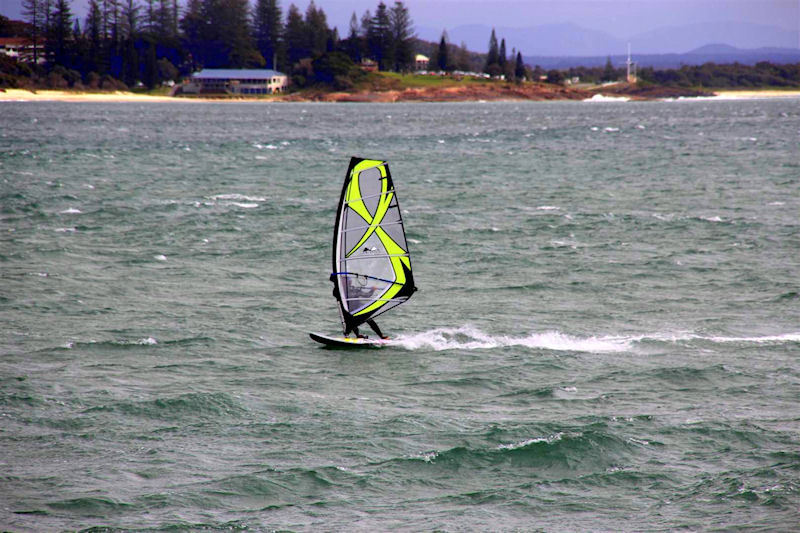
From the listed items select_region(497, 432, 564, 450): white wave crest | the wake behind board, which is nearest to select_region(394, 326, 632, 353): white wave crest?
the wake behind board

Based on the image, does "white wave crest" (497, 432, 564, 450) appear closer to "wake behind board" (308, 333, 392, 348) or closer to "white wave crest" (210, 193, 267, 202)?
"wake behind board" (308, 333, 392, 348)

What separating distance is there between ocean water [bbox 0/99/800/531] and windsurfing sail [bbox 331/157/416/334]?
120 centimetres

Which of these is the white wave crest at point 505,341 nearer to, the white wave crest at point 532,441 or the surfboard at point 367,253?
the surfboard at point 367,253

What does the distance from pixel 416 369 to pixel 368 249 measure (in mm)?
2866

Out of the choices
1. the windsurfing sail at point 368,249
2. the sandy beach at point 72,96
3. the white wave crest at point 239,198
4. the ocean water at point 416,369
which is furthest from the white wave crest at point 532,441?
the sandy beach at point 72,96

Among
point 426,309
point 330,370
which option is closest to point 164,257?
point 426,309

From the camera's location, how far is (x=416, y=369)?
62.5ft

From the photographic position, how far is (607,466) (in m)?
14.2

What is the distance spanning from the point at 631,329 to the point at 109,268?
51.0 ft

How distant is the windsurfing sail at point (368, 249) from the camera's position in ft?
65.0

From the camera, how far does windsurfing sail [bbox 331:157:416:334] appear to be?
1980cm

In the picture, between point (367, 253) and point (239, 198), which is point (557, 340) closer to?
point (367, 253)

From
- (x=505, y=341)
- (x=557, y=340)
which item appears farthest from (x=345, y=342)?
(x=557, y=340)

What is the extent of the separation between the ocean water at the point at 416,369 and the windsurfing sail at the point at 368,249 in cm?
120
